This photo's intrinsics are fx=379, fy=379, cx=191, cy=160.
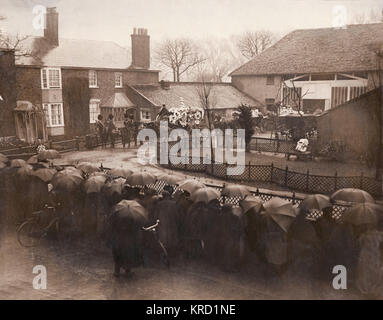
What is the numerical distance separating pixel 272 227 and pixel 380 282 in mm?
1998

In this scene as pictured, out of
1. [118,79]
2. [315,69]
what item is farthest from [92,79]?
[315,69]

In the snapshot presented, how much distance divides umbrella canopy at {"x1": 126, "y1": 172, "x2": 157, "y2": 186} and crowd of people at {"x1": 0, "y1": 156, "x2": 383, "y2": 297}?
0.20 metres

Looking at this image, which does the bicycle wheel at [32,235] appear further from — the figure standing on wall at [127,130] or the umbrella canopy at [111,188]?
the figure standing on wall at [127,130]

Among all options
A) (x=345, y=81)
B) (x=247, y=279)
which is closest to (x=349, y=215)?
(x=247, y=279)

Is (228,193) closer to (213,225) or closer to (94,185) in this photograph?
(213,225)

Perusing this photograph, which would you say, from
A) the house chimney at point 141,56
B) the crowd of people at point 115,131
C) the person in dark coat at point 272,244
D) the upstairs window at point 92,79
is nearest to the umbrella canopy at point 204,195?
the person in dark coat at point 272,244

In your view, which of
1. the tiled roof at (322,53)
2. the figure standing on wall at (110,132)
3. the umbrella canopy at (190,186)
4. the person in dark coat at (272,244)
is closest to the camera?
the person in dark coat at (272,244)

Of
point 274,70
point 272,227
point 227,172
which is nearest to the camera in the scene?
point 272,227

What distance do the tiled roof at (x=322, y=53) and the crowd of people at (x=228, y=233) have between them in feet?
24.5

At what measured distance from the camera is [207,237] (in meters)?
7.30

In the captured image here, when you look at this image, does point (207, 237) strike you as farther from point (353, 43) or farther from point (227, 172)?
point (353, 43)

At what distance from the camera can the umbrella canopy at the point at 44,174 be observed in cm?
891

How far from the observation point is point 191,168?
1403 cm

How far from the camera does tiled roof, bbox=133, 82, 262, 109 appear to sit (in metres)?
16.6
